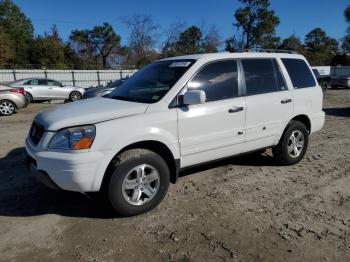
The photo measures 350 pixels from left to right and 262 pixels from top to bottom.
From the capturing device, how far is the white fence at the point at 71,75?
2722 cm

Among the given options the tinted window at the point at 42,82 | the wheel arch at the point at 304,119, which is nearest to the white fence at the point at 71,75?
the tinted window at the point at 42,82

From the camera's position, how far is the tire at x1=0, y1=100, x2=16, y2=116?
43.5 feet

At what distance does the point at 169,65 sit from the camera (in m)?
4.75

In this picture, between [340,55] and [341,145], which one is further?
[340,55]

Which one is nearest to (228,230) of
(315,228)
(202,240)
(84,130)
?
(202,240)

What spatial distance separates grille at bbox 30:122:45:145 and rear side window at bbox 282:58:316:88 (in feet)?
12.5

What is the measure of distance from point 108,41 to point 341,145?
57.2 metres

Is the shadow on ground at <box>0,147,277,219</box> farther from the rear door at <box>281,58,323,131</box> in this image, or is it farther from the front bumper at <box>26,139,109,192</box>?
the rear door at <box>281,58,323,131</box>

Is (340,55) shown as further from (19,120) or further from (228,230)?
(228,230)

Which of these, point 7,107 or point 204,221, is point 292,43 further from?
point 204,221

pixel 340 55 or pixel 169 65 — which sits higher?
pixel 340 55

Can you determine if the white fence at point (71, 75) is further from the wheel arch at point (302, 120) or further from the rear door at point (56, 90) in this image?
the wheel arch at point (302, 120)

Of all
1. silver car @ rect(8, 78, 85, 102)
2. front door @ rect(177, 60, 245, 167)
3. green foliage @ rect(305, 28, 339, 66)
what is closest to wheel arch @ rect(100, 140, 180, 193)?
front door @ rect(177, 60, 245, 167)

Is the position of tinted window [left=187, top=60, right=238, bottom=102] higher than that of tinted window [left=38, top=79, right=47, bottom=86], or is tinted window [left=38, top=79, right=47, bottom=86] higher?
tinted window [left=38, top=79, right=47, bottom=86]
